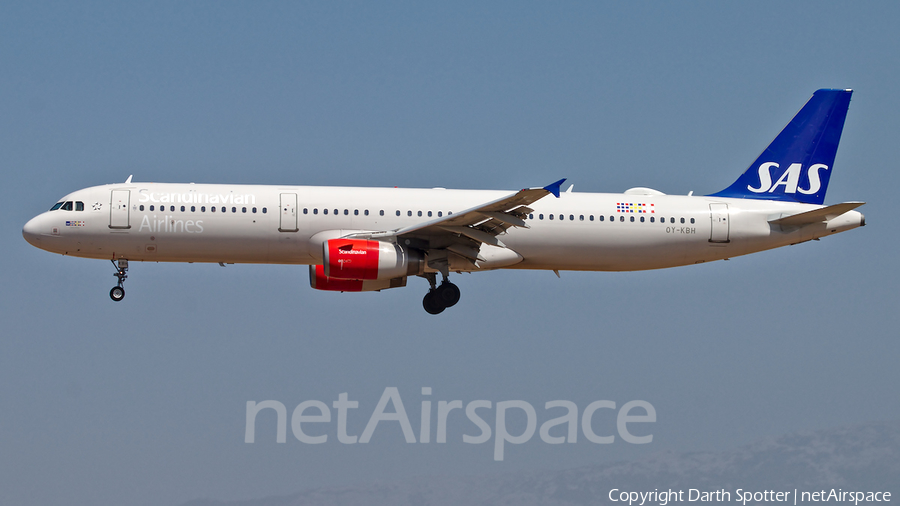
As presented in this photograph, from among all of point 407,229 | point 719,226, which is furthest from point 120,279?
point 719,226

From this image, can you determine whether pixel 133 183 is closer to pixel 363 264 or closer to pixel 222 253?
pixel 222 253

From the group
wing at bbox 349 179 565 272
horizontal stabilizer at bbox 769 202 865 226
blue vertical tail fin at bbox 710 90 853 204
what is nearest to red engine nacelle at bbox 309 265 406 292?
wing at bbox 349 179 565 272

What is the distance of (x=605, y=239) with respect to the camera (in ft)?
110

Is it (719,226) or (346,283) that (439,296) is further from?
(719,226)

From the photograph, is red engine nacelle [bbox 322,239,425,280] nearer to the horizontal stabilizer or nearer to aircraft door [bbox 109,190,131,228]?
aircraft door [bbox 109,190,131,228]

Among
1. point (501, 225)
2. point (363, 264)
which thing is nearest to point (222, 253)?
point (363, 264)

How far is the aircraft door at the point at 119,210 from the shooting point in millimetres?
32312

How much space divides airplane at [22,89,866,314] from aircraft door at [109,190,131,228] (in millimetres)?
45

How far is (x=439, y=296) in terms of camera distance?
33562mm

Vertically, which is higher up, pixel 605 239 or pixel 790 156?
pixel 790 156

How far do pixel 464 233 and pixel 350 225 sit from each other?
373cm

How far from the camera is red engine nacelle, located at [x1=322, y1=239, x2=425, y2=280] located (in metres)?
31.0

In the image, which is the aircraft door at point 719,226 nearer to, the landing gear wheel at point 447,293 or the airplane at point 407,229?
the airplane at point 407,229

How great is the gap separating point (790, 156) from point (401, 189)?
47.1ft
